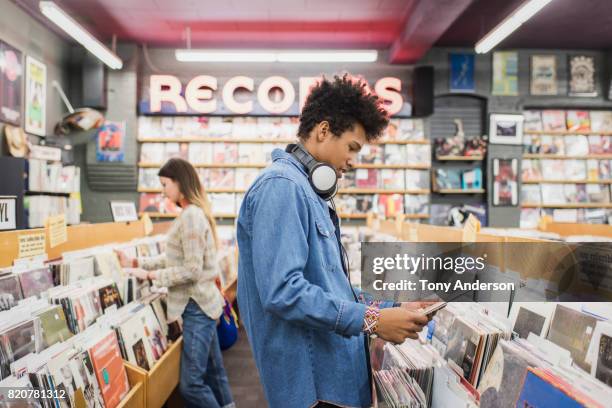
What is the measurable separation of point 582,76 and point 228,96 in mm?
5595

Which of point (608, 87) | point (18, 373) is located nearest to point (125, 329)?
point (18, 373)

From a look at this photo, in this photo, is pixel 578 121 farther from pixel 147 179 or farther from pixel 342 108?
pixel 342 108

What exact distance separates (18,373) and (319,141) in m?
1.17

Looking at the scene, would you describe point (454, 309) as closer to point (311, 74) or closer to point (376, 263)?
point (376, 263)

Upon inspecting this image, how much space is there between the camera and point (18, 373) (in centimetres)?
131

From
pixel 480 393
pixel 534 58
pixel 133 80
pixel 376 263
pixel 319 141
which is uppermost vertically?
pixel 534 58

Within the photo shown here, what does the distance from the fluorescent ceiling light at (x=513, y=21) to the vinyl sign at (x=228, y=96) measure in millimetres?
1475

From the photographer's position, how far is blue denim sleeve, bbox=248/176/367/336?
3.06 ft

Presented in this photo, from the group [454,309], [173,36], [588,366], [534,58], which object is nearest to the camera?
[588,366]

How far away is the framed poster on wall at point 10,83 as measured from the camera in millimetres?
4842

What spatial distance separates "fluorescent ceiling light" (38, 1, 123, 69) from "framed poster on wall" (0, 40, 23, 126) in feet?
2.21

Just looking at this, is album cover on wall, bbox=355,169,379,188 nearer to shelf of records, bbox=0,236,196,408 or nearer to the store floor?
the store floor

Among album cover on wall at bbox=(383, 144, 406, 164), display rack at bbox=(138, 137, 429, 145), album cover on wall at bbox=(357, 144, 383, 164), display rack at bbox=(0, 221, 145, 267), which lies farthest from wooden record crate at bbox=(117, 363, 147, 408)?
album cover on wall at bbox=(383, 144, 406, 164)

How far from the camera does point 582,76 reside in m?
6.72
